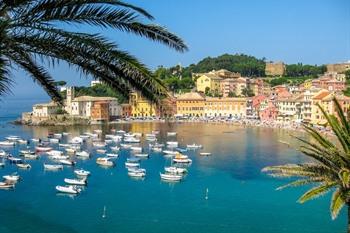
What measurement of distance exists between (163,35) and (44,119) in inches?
2052

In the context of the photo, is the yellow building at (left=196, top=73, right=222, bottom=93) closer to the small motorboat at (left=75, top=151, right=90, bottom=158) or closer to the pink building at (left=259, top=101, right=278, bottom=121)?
the pink building at (left=259, top=101, right=278, bottom=121)

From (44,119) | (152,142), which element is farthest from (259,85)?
(152,142)

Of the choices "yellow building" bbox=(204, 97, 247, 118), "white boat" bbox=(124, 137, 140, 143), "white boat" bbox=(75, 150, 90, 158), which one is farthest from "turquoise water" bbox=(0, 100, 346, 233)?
"yellow building" bbox=(204, 97, 247, 118)

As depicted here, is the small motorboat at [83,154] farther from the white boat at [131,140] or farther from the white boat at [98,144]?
the white boat at [131,140]

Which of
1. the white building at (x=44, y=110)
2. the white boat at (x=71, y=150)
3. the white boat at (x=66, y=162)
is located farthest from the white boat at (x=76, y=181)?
the white building at (x=44, y=110)

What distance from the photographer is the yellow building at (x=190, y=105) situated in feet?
198

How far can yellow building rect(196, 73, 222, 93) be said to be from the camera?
73.4 meters

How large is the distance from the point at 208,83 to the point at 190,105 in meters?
13.4

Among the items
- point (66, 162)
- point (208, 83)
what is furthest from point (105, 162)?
point (208, 83)

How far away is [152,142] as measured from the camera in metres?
37.4

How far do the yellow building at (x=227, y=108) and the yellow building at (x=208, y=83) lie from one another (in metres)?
11.8

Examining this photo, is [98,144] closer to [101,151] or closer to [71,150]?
[101,151]

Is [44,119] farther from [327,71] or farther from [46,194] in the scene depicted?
[327,71]

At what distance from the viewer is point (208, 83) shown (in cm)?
7344
